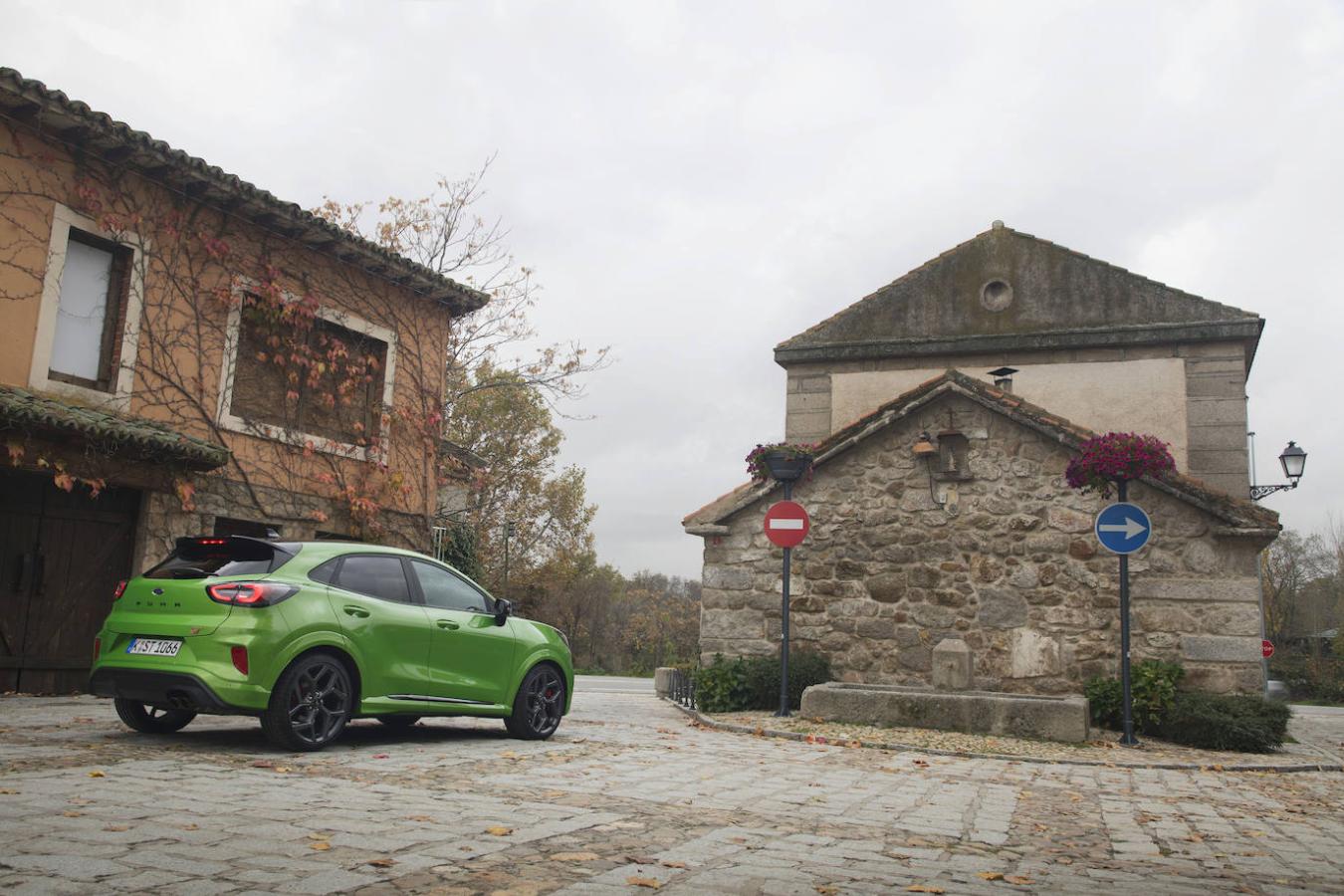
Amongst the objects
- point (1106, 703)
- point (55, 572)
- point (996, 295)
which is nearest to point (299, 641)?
point (55, 572)

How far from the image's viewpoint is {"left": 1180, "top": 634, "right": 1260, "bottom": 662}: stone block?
37.5 ft

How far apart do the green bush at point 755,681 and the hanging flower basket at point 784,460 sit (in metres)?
2.18

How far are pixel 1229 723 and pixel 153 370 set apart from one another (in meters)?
12.0

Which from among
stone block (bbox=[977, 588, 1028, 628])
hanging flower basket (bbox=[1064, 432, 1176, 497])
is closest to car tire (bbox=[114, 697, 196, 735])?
stone block (bbox=[977, 588, 1028, 628])

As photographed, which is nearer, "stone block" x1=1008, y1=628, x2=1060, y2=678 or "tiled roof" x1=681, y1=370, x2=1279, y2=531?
"tiled roof" x1=681, y1=370, x2=1279, y2=531

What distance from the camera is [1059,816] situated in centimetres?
632

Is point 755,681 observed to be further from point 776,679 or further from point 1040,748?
point 1040,748

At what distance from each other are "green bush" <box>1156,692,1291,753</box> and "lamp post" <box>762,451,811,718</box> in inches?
158

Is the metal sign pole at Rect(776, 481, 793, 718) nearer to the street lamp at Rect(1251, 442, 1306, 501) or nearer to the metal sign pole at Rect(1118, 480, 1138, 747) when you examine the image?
the metal sign pole at Rect(1118, 480, 1138, 747)

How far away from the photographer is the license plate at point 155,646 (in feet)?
23.6

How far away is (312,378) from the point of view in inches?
565

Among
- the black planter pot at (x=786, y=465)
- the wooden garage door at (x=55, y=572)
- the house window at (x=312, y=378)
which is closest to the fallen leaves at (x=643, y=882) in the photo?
the black planter pot at (x=786, y=465)

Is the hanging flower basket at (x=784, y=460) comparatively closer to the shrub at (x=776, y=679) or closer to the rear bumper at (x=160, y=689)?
the shrub at (x=776, y=679)

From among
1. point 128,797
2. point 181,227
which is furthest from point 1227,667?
point 181,227
